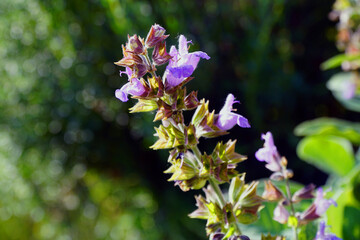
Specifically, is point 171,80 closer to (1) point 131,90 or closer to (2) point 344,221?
(1) point 131,90

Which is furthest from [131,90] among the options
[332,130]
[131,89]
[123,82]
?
[123,82]

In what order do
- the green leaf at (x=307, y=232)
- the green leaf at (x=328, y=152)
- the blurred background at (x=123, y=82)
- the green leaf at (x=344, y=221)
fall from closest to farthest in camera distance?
the green leaf at (x=307, y=232)
the green leaf at (x=344, y=221)
the green leaf at (x=328, y=152)
the blurred background at (x=123, y=82)

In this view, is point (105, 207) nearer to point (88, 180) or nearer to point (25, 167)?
point (88, 180)

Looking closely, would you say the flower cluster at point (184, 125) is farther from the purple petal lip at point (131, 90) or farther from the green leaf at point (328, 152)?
the green leaf at point (328, 152)

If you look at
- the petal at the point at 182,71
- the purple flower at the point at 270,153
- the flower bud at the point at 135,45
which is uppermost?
the flower bud at the point at 135,45

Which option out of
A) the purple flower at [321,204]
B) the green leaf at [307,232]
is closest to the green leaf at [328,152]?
the green leaf at [307,232]

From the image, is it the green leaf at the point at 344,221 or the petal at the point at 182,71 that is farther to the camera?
the green leaf at the point at 344,221

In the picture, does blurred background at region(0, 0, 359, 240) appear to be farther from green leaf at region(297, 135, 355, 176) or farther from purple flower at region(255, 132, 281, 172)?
purple flower at region(255, 132, 281, 172)
